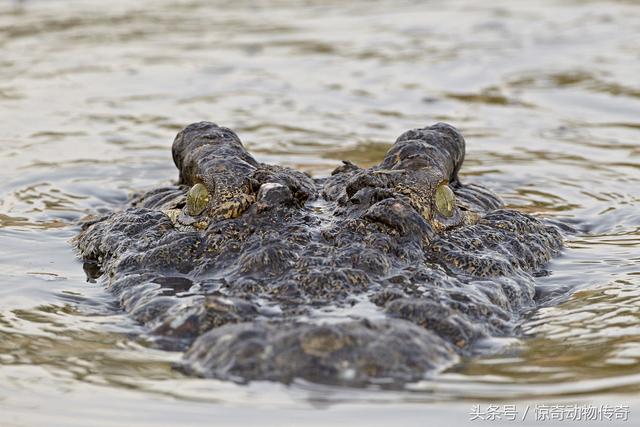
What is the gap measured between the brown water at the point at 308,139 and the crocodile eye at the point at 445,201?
25.9 inches

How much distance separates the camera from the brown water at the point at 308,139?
4328 mm

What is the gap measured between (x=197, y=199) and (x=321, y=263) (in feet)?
3.71

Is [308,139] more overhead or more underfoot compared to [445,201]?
more underfoot

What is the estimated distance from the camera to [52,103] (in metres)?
10.9

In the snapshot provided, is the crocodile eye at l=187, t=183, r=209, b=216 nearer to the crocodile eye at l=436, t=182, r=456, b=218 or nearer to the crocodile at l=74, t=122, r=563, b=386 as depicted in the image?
the crocodile at l=74, t=122, r=563, b=386

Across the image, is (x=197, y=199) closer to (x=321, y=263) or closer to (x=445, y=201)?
(x=321, y=263)

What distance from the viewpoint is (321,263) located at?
521cm

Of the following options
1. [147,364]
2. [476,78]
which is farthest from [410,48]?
[147,364]

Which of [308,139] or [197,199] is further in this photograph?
[308,139]

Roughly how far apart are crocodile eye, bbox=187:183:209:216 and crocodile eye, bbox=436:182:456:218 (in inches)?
49.6

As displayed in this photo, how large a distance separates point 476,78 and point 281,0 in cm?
522

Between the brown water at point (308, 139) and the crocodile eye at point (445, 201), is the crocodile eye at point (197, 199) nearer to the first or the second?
the brown water at point (308, 139)

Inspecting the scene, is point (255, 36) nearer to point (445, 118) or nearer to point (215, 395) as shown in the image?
point (445, 118)

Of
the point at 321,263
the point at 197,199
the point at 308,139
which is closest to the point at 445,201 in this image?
the point at 321,263
